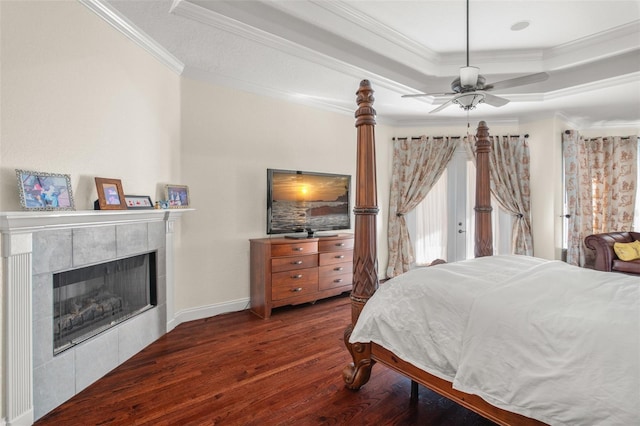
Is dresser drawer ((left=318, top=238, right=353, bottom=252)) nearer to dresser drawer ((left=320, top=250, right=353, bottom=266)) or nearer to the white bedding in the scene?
dresser drawer ((left=320, top=250, right=353, bottom=266))

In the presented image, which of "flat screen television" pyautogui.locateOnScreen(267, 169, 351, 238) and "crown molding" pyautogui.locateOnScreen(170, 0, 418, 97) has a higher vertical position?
"crown molding" pyautogui.locateOnScreen(170, 0, 418, 97)

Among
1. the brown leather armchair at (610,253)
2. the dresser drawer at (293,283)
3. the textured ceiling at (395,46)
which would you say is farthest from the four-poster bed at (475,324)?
the brown leather armchair at (610,253)

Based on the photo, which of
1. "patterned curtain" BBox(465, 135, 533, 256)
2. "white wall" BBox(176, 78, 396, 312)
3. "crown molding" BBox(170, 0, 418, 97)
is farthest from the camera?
"patterned curtain" BBox(465, 135, 533, 256)

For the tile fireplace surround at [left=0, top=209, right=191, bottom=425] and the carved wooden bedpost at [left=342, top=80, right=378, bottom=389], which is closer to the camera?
the tile fireplace surround at [left=0, top=209, right=191, bottom=425]

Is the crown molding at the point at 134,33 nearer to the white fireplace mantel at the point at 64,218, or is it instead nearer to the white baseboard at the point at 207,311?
the white fireplace mantel at the point at 64,218

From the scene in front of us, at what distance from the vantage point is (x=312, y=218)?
4164 mm

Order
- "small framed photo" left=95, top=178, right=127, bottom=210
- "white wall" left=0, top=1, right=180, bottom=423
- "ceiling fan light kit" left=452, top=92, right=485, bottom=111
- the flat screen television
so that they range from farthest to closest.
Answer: the flat screen television, "ceiling fan light kit" left=452, top=92, right=485, bottom=111, "small framed photo" left=95, top=178, right=127, bottom=210, "white wall" left=0, top=1, right=180, bottom=423

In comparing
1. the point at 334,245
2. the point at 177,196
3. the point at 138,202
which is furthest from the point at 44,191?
the point at 334,245

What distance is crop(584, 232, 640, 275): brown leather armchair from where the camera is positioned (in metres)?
4.22

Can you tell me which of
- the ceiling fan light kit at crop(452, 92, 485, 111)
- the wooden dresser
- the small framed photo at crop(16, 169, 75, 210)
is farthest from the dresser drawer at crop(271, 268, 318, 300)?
the ceiling fan light kit at crop(452, 92, 485, 111)

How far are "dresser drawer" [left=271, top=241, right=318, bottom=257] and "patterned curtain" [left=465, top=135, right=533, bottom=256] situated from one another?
2.97 meters

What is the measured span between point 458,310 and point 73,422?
2264 millimetres

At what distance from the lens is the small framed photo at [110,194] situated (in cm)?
229

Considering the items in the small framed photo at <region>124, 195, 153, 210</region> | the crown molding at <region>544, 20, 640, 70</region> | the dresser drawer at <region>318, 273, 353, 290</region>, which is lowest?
the dresser drawer at <region>318, 273, 353, 290</region>
